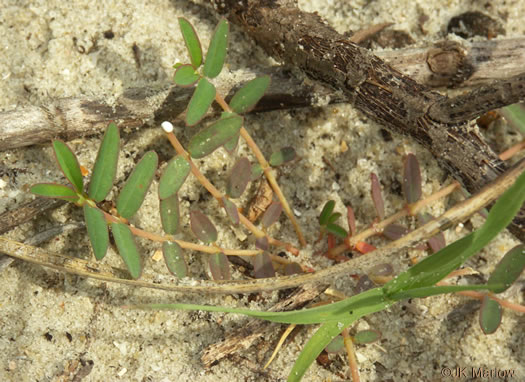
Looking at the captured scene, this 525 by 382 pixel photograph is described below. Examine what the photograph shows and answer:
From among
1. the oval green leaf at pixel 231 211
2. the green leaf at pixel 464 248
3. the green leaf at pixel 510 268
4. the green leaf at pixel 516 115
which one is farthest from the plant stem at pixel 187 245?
the green leaf at pixel 516 115

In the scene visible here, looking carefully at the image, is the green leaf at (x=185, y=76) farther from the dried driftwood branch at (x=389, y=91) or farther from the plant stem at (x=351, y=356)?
the plant stem at (x=351, y=356)

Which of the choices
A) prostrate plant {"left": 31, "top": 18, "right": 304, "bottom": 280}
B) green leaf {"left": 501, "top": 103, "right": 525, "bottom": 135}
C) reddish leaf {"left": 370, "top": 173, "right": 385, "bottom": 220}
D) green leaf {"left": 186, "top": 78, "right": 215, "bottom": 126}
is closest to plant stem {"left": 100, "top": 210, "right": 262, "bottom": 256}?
prostrate plant {"left": 31, "top": 18, "right": 304, "bottom": 280}

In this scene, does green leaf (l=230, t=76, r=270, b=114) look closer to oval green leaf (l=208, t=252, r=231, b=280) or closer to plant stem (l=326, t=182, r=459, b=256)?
oval green leaf (l=208, t=252, r=231, b=280)

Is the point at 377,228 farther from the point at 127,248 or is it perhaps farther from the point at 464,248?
the point at 127,248

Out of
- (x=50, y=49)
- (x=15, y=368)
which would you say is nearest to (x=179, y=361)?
(x=15, y=368)

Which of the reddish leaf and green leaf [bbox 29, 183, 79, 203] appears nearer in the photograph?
green leaf [bbox 29, 183, 79, 203]

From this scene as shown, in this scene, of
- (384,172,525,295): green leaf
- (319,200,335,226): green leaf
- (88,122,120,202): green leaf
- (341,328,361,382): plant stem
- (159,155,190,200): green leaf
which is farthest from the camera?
(319,200,335,226): green leaf
